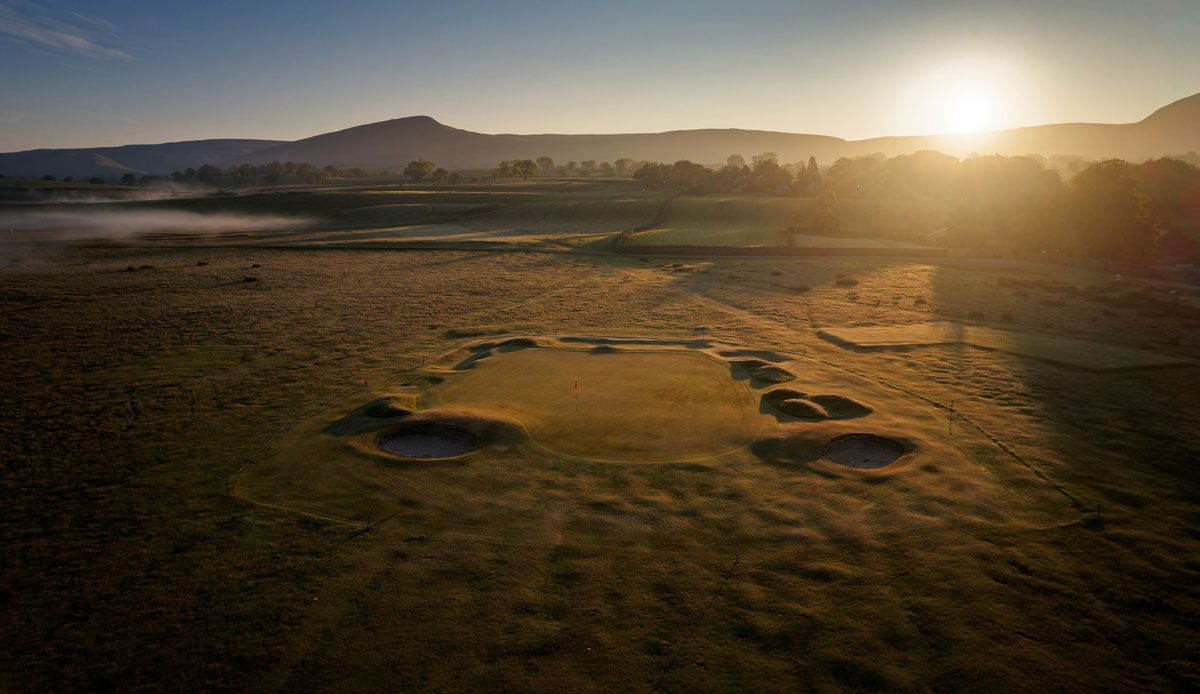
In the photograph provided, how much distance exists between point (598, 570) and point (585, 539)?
1.38 m

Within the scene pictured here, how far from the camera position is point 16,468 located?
67.5 ft

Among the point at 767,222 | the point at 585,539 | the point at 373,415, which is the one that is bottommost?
the point at 585,539

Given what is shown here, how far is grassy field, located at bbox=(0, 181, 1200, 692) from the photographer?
12320mm

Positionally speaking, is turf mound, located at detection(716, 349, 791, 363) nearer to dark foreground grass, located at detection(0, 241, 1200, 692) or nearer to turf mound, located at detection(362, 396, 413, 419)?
dark foreground grass, located at detection(0, 241, 1200, 692)

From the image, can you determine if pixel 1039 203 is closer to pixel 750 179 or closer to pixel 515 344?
pixel 750 179

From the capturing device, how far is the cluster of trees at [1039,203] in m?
66.7

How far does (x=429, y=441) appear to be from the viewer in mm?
22594

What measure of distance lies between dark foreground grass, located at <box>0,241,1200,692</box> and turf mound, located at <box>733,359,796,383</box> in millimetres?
5598

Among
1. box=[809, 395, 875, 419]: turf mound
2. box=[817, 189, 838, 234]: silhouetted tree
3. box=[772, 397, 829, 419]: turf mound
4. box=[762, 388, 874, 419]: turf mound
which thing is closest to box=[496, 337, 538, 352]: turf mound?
box=[762, 388, 874, 419]: turf mound

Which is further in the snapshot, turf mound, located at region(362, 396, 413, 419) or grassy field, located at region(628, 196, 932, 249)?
grassy field, located at region(628, 196, 932, 249)

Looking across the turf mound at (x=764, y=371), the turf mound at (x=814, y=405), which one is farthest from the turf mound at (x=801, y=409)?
the turf mound at (x=764, y=371)

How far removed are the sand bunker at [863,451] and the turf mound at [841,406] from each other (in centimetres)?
214

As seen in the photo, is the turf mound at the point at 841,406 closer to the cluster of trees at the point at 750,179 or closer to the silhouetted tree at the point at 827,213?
the silhouetted tree at the point at 827,213

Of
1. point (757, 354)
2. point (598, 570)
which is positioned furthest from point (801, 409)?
point (598, 570)
